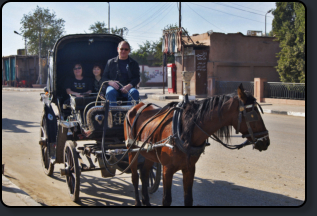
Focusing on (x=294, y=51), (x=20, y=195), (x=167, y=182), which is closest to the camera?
(x=167, y=182)

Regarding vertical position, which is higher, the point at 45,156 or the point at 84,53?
the point at 84,53

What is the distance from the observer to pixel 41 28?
5394 centimetres

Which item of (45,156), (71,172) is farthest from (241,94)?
(45,156)

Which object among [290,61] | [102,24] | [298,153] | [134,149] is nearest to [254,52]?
[290,61]

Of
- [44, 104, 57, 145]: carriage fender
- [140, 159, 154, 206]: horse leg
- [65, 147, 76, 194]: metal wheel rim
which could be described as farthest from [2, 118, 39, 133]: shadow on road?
[140, 159, 154, 206]: horse leg

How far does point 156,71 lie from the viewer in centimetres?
5094

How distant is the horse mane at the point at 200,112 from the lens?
12.5 ft

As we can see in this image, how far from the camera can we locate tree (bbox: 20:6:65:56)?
171 ft

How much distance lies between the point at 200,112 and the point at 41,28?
180 feet

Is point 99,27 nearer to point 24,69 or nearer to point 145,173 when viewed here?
point 24,69

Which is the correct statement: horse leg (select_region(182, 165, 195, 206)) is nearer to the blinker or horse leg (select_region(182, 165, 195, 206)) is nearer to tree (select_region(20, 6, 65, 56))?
the blinker

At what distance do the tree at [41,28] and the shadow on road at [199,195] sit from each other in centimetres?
4831

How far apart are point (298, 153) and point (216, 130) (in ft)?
14.7

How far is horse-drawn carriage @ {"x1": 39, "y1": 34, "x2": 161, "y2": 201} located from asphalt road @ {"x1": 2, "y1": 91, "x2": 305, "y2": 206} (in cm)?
33
